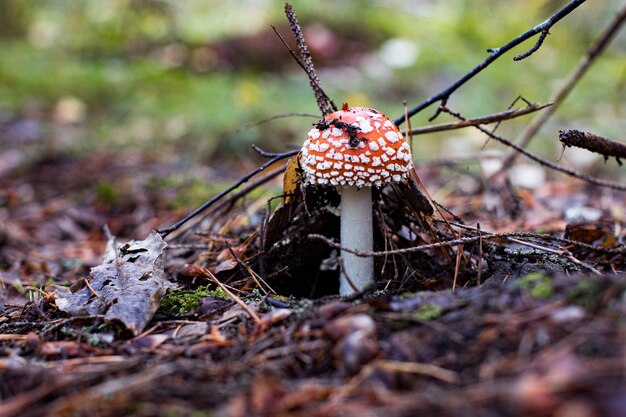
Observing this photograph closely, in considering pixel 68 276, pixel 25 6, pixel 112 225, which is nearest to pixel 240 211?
pixel 68 276

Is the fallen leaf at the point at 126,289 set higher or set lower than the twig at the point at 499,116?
lower

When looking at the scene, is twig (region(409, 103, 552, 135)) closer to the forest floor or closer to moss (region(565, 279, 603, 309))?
the forest floor

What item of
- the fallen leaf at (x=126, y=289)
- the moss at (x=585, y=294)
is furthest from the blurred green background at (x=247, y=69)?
the moss at (x=585, y=294)

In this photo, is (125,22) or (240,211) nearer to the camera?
(240,211)

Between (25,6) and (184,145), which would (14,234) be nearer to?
(184,145)

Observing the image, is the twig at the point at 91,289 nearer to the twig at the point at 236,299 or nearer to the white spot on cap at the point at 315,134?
the twig at the point at 236,299

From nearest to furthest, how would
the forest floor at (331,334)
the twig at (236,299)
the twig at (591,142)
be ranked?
the forest floor at (331,334) → the twig at (236,299) → the twig at (591,142)

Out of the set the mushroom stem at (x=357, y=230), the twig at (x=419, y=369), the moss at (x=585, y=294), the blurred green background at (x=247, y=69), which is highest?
the blurred green background at (x=247, y=69)
